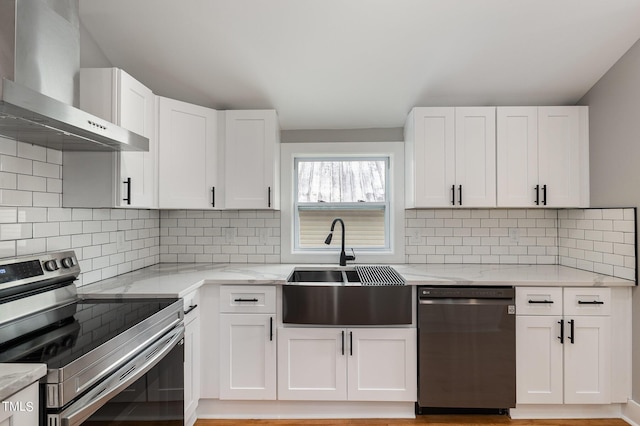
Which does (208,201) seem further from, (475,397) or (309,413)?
(475,397)

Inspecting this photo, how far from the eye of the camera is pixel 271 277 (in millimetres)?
2436

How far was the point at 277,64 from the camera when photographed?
2445mm

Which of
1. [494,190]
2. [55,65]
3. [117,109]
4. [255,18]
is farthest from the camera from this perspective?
[494,190]

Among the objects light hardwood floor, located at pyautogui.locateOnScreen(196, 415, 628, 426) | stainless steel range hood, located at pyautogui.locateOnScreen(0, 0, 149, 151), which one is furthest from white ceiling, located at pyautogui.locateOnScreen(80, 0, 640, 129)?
light hardwood floor, located at pyautogui.locateOnScreen(196, 415, 628, 426)

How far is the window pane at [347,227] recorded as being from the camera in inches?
126

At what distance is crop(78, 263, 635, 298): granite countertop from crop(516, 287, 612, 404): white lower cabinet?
3.6 inches

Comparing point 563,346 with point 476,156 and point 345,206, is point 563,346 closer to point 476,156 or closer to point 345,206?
point 476,156

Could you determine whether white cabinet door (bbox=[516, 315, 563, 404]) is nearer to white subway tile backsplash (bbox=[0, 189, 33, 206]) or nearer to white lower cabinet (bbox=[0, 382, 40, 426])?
white lower cabinet (bbox=[0, 382, 40, 426])

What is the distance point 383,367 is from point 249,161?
5.79 feet

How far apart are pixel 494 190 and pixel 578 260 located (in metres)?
0.87

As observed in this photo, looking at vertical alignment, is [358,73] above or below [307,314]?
above

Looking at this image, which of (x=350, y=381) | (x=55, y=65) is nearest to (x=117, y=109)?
(x=55, y=65)

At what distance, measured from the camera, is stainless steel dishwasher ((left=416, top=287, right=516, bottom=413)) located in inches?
91.0

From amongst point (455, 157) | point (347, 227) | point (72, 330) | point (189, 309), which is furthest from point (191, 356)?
point (455, 157)
